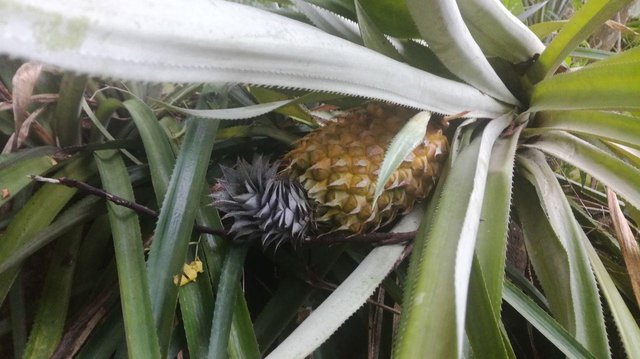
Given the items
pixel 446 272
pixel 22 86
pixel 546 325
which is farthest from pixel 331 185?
pixel 22 86

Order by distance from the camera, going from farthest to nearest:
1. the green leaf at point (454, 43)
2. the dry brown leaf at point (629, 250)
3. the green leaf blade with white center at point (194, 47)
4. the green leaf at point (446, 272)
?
the dry brown leaf at point (629, 250), the green leaf at point (454, 43), the green leaf at point (446, 272), the green leaf blade with white center at point (194, 47)

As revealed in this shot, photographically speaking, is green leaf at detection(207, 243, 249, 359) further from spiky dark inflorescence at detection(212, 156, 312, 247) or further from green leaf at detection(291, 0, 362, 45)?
green leaf at detection(291, 0, 362, 45)

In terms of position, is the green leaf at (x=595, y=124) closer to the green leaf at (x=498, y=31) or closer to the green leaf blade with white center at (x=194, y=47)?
the green leaf at (x=498, y=31)

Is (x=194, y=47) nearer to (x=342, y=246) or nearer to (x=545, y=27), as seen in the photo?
(x=342, y=246)

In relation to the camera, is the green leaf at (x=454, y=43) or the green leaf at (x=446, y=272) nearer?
the green leaf at (x=446, y=272)

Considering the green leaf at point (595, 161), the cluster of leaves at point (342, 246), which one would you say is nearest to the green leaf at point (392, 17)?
the cluster of leaves at point (342, 246)

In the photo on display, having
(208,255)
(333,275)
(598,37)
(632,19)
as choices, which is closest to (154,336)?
(208,255)
